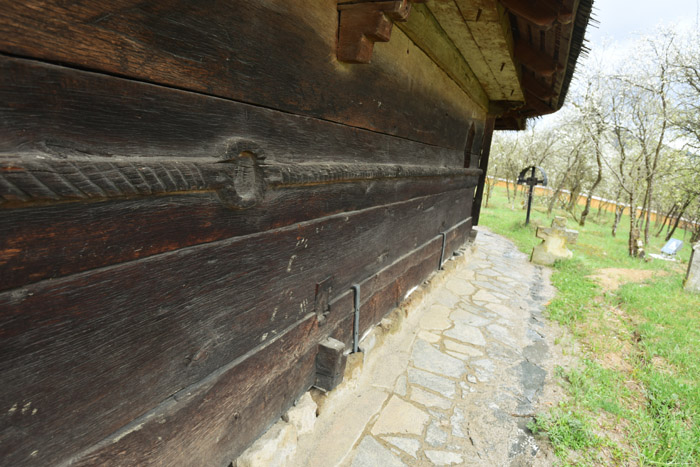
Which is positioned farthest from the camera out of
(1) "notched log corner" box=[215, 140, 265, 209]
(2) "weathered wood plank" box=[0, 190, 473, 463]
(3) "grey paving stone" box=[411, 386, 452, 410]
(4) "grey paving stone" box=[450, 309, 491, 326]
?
(4) "grey paving stone" box=[450, 309, 491, 326]

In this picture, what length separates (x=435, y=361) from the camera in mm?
3627

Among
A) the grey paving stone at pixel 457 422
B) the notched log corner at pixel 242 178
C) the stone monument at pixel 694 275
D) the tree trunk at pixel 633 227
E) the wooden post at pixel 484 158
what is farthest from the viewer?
the tree trunk at pixel 633 227

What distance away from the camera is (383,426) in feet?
8.70

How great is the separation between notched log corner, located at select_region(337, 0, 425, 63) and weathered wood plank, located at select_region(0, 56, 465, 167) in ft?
1.72

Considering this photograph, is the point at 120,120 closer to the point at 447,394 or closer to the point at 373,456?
the point at 373,456

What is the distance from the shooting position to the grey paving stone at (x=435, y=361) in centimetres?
348

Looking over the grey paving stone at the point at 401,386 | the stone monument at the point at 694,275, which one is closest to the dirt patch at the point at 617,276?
the stone monument at the point at 694,275

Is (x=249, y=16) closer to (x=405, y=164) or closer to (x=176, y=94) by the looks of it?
(x=176, y=94)

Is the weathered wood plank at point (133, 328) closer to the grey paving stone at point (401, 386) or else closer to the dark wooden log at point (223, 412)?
the dark wooden log at point (223, 412)

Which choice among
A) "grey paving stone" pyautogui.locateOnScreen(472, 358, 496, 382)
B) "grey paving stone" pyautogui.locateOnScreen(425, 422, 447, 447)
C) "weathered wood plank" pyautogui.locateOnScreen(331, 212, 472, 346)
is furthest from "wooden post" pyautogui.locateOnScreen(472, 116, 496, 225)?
"grey paving stone" pyautogui.locateOnScreen(425, 422, 447, 447)

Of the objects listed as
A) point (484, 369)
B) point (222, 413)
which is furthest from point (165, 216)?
point (484, 369)

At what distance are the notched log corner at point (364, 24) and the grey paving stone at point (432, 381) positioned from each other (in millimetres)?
2809

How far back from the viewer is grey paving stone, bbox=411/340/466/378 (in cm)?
348

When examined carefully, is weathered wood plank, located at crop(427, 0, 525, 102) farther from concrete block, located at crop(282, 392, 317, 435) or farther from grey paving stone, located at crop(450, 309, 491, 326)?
grey paving stone, located at crop(450, 309, 491, 326)
